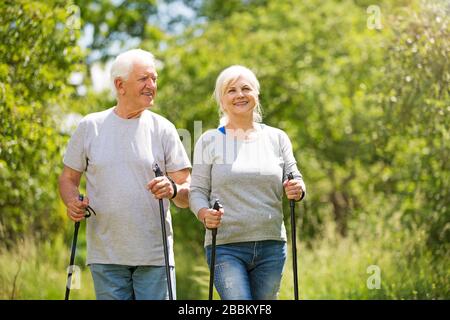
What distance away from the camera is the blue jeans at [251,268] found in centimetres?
424

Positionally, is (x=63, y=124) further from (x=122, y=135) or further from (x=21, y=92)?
(x=122, y=135)

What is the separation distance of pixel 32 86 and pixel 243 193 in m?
2.84

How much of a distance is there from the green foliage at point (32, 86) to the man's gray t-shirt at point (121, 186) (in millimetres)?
1719

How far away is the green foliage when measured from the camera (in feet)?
19.9

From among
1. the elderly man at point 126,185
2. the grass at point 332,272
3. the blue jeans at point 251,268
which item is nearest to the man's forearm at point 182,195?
the elderly man at point 126,185

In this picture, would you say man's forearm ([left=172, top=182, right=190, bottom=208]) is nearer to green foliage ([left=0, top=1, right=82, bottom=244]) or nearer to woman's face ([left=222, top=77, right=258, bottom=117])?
woman's face ([left=222, top=77, right=258, bottom=117])

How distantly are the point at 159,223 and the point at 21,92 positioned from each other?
246 centimetres

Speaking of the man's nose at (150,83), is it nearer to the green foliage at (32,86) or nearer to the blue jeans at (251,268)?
the blue jeans at (251,268)

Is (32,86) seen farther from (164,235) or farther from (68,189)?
(164,235)

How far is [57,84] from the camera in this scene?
6.49m

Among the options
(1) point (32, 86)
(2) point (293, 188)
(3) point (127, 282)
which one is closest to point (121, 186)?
(3) point (127, 282)

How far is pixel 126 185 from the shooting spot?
14.2ft

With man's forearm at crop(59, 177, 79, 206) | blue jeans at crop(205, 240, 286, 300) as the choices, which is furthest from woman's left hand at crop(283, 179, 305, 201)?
man's forearm at crop(59, 177, 79, 206)

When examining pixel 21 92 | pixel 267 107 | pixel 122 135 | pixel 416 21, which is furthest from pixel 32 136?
pixel 267 107
